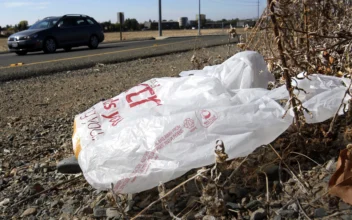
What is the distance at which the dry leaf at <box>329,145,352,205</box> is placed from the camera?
145 cm

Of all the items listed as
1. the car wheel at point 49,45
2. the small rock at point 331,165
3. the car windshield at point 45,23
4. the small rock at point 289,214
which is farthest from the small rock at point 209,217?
the car windshield at point 45,23

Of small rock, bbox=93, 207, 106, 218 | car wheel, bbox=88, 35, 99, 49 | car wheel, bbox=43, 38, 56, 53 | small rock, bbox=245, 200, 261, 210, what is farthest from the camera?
car wheel, bbox=88, 35, 99, 49

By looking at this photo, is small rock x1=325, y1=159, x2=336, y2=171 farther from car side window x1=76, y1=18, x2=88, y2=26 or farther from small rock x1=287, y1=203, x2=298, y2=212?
car side window x1=76, y1=18, x2=88, y2=26

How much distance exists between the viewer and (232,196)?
1669 millimetres

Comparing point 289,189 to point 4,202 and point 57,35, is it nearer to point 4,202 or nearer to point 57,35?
point 4,202

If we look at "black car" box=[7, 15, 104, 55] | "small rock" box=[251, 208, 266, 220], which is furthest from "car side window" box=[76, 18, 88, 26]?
"small rock" box=[251, 208, 266, 220]

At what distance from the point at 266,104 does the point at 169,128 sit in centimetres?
43

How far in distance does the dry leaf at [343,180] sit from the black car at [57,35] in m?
11.9

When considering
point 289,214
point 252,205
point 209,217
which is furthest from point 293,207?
point 209,217

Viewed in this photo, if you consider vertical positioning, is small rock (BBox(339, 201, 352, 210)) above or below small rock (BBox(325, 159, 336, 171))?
below

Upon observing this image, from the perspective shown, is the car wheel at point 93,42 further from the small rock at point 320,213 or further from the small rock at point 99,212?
the small rock at point 320,213

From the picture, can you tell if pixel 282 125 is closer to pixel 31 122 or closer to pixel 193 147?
pixel 193 147

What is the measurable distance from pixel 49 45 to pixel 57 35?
1.58ft

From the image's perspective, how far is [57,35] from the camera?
12906 millimetres
